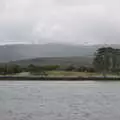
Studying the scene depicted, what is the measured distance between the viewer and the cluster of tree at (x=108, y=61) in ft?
299

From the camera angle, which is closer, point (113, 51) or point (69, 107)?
point (69, 107)

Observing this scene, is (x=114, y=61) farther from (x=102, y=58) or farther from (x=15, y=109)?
(x=15, y=109)

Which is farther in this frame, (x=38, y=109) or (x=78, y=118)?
(x=38, y=109)

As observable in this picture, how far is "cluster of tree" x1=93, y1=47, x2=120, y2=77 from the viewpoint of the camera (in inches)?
3587

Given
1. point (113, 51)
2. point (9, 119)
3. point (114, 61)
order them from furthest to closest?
point (113, 51)
point (114, 61)
point (9, 119)

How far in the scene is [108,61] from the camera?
93688 mm

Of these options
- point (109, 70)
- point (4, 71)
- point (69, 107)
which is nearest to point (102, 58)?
point (109, 70)

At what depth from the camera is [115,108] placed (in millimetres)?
20359

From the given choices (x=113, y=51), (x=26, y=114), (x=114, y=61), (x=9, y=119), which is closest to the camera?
(x=9, y=119)

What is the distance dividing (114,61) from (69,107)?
75.4 metres

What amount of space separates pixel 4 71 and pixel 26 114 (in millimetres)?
72795

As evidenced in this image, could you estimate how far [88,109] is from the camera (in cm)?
1981

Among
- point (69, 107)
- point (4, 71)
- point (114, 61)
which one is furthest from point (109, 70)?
point (69, 107)

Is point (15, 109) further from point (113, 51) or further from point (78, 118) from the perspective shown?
point (113, 51)
